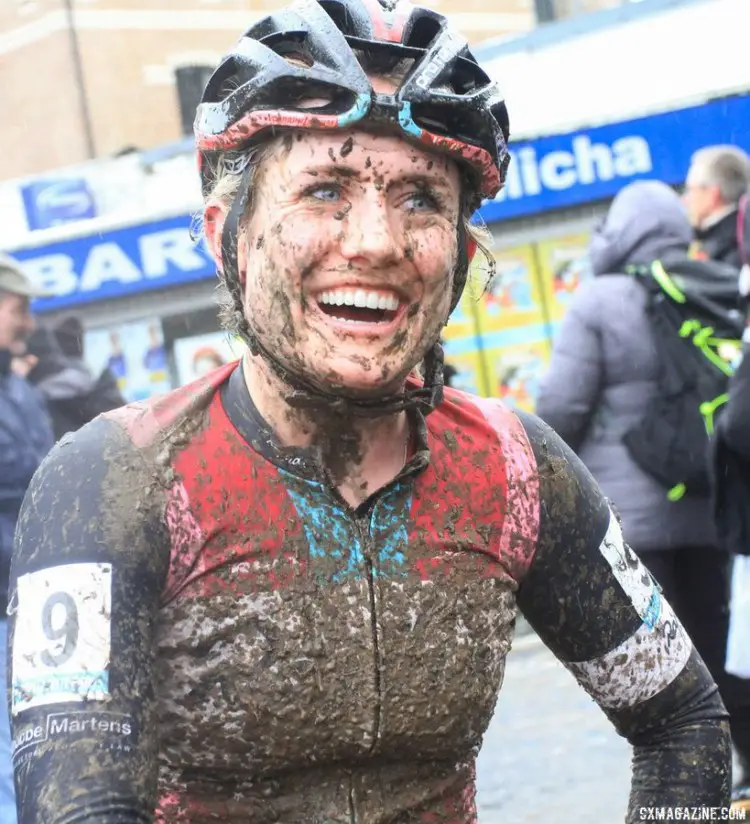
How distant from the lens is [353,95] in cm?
221

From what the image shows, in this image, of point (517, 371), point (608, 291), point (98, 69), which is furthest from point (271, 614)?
point (98, 69)

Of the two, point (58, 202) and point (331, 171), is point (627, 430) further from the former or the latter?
point (58, 202)

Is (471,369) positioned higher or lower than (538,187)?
lower

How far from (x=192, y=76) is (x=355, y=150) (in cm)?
2417

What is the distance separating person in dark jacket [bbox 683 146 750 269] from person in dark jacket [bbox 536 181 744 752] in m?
1.22

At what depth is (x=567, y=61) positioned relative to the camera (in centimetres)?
1381

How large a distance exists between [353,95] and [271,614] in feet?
2.42

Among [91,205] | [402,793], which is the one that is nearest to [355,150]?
[402,793]

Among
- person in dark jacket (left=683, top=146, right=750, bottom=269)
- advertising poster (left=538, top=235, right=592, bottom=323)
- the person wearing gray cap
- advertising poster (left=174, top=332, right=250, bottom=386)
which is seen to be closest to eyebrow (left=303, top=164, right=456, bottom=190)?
the person wearing gray cap

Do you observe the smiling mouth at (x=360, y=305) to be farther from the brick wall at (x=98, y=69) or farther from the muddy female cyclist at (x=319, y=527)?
the brick wall at (x=98, y=69)

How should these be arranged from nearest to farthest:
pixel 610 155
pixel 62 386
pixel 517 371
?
pixel 62 386
pixel 610 155
pixel 517 371

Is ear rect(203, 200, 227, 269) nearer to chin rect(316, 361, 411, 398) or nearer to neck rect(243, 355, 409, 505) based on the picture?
neck rect(243, 355, 409, 505)

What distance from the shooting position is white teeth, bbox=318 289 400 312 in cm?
222

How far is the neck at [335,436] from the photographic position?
7.68 feet
